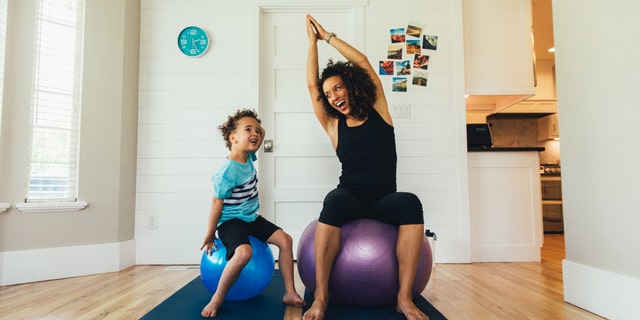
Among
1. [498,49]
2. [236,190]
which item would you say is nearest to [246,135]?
[236,190]

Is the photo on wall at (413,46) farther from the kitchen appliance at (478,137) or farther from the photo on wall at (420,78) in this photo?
the kitchen appliance at (478,137)

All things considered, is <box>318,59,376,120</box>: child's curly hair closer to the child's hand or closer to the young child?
the young child

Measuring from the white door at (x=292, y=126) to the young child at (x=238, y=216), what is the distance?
976 millimetres

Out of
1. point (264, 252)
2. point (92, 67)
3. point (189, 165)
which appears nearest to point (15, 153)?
point (92, 67)

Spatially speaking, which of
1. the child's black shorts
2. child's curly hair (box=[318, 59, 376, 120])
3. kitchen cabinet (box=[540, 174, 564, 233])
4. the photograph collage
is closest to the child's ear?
the child's black shorts

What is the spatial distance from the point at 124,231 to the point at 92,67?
1.19 m

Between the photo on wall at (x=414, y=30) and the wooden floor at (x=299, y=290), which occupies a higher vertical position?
the photo on wall at (x=414, y=30)

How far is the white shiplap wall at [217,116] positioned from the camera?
2.81 meters

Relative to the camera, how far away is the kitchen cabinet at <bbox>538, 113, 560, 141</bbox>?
208 inches

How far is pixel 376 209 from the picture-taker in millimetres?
1660

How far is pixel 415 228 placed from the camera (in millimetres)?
1539

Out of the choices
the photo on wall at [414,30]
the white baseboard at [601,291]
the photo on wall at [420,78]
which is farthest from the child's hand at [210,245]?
the photo on wall at [414,30]

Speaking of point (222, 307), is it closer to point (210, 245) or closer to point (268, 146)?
point (210, 245)

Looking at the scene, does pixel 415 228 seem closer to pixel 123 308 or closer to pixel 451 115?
pixel 123 308
